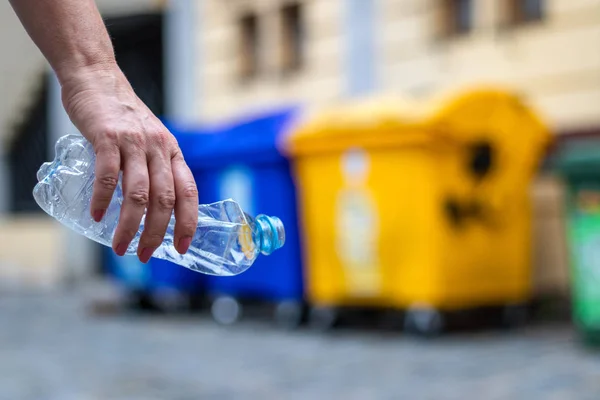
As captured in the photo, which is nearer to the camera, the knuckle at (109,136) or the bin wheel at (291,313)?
the knuckle at (109,136)

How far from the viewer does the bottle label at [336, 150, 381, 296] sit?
7.68 m

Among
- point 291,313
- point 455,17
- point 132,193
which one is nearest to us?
point 132,193

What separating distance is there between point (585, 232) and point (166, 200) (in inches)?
218

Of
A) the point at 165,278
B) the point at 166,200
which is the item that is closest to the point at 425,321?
the point at 165,278

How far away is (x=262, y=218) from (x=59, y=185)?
33cm

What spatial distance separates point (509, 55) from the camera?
929 centimetres

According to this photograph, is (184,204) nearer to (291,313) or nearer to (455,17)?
(291,313)

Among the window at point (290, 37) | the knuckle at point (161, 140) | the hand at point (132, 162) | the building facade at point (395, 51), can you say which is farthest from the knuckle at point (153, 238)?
the window at point (290, 37)

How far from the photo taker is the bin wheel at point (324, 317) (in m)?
8.21

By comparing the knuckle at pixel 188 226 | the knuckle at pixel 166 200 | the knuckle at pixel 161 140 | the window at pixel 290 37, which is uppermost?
the window at pixel 290 37

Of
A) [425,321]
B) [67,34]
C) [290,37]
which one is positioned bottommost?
[425,321]

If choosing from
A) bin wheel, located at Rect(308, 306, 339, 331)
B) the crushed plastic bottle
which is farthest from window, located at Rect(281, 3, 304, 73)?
the crushed plastic bottle

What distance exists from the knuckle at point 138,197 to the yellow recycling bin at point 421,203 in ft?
19.6

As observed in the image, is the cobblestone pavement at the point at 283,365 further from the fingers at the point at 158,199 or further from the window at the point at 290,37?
the window at the point at 290,37
